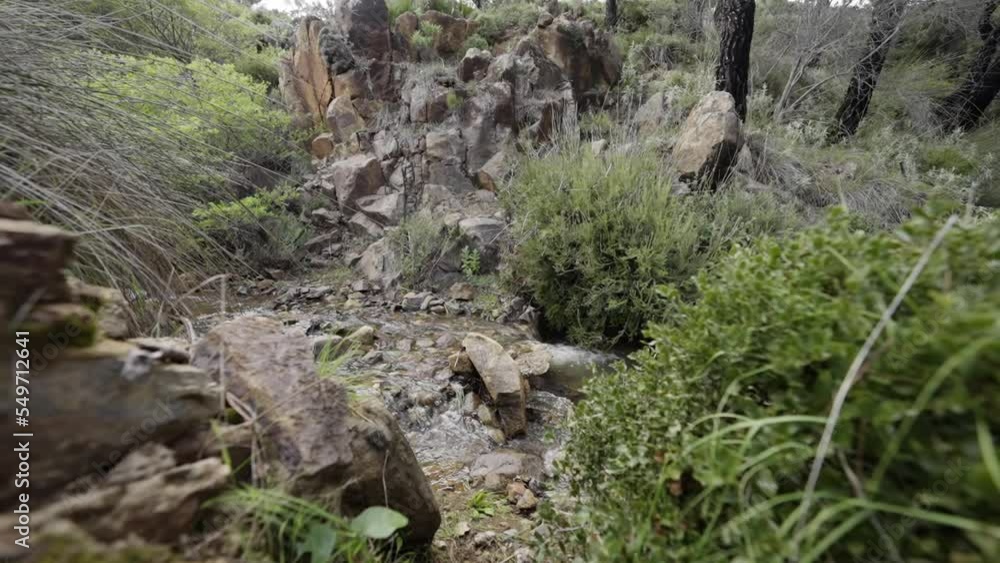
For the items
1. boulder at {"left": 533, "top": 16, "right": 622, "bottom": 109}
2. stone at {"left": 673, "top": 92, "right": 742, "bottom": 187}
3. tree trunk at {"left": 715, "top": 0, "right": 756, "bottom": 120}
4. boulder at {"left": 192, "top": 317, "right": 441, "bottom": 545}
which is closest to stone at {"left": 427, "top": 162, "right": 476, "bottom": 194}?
boulder at {"left": 533, "top": 16, "right": 622, "bottom": 109}

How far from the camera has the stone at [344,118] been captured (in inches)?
334

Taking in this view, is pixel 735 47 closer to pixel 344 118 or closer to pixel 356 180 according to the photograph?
pixel 356 180

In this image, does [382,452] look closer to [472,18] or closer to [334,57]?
[334,57]

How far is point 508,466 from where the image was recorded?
2.63 m

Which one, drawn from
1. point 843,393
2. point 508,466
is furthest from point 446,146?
point 843,393

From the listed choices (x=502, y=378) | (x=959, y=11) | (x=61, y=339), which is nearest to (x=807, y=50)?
(x=959, y=11)

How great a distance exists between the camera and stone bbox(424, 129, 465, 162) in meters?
7.41

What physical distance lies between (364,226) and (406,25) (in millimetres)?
4499

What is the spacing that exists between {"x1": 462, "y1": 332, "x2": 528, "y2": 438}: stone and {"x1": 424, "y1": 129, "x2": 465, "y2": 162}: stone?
15.3 feet

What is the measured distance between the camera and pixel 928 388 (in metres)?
0.54

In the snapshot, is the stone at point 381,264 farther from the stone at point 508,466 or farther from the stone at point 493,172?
the stone at point 508,466

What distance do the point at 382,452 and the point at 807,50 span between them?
9185 millimetres

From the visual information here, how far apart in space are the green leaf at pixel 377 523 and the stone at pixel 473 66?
27.0 feet

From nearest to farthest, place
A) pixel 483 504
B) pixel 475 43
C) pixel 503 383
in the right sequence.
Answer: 1. pixel 483 504
2. pixel 503 383
3. pixel 475 43
